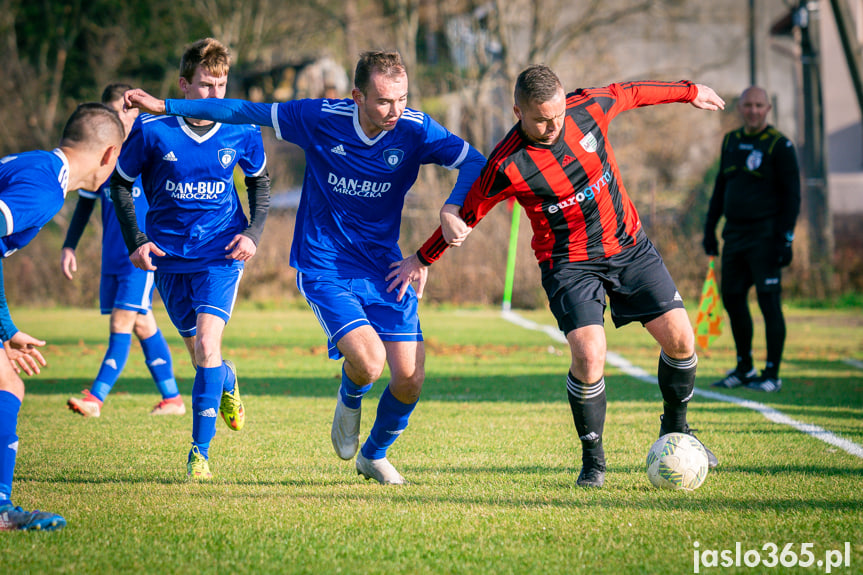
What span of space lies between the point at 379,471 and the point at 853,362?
798 centimetres

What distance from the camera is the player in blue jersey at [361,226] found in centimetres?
479

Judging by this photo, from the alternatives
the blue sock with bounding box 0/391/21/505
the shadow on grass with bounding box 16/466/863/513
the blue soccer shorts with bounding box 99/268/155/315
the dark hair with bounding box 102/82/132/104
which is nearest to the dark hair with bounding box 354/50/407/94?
the shadow on grass with bounding box 16/466/863/513

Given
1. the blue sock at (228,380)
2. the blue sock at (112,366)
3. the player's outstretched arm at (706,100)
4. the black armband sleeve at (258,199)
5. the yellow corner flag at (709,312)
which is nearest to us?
the player's outstretched arm at (706,100)

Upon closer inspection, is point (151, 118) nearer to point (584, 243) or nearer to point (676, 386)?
point (584, 243)

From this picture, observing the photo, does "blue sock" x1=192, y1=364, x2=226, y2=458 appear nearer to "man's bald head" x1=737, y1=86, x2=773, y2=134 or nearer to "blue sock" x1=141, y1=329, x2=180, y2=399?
→ "blue sock" x1=141, y1=329, x2=180, y2=399

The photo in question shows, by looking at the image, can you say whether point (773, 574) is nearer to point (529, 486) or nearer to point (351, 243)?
point (529, 486)

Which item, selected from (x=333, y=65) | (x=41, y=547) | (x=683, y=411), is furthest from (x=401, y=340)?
(x=333, y=65)

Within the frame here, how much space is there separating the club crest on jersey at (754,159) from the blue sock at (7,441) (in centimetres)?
693

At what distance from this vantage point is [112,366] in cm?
727

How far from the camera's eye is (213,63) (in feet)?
17.6

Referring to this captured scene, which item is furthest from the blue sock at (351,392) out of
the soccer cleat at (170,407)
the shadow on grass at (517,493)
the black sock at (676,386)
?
the soccer cleat at (170,407)

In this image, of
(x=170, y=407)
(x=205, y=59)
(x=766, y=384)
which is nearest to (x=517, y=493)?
(x=205, y=59)

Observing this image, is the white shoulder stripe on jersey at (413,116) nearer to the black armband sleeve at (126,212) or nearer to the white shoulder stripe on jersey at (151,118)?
the white shoulder stripe on jersey at (151,118)

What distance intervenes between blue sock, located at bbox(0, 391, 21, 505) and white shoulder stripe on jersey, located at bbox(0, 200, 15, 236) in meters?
0.76
